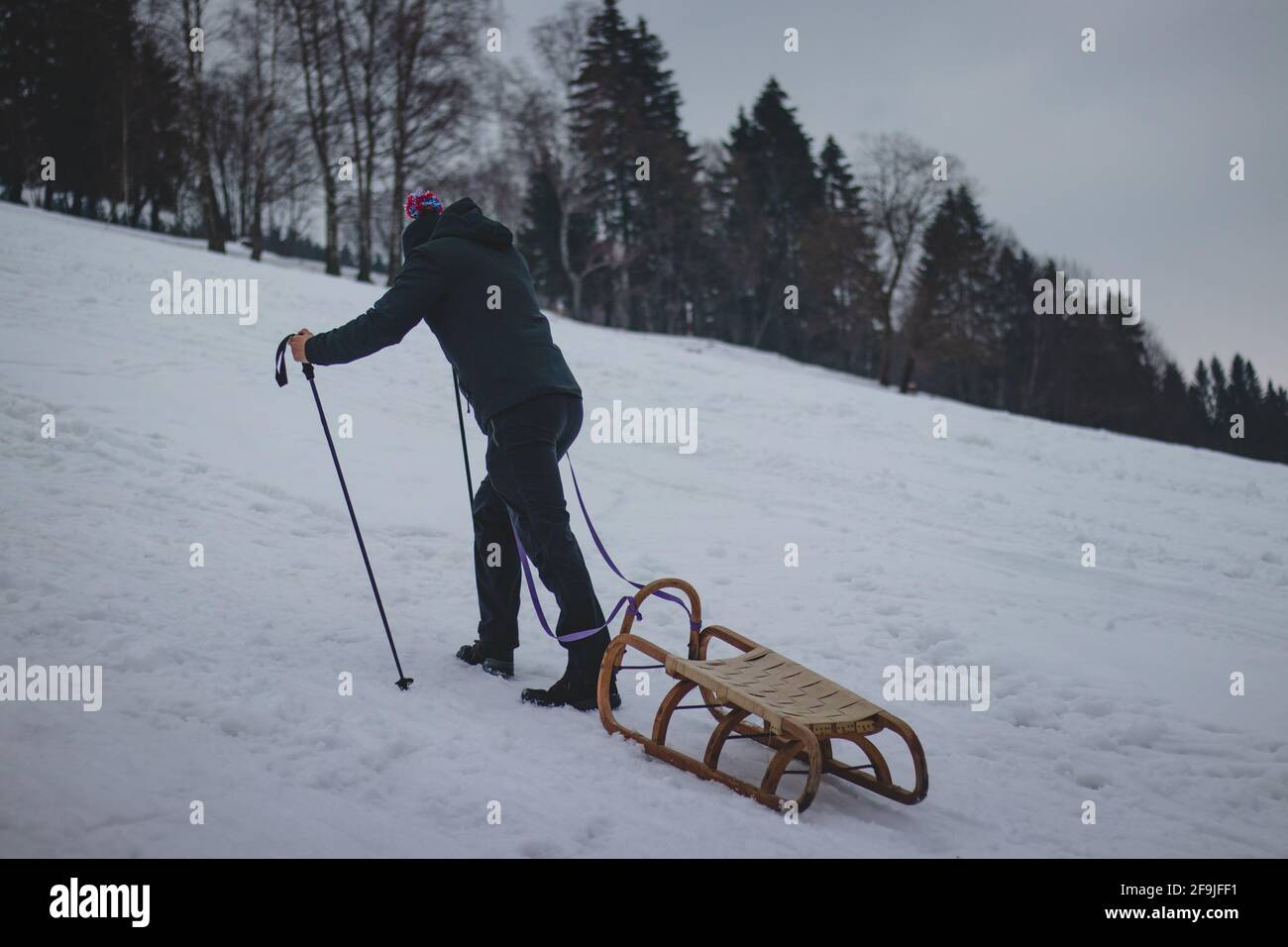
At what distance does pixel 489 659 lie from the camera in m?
4.27

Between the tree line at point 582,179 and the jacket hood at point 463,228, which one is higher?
the tree line at point 582,179

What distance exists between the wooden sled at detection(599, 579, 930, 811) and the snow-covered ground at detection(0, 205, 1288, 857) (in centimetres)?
11

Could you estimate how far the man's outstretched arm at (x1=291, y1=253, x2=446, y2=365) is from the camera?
3.82m

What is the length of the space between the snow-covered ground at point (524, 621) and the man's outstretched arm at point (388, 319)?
156cm

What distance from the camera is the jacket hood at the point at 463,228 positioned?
399cm

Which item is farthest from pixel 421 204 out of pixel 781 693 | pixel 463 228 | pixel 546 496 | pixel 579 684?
pixel 781 693

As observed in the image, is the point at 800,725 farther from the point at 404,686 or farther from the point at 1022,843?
the point at 404,686

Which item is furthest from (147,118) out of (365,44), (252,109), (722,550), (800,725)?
(800,725)

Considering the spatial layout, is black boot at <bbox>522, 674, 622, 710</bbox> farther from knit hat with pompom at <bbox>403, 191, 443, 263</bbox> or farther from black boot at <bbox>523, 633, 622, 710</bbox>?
knit hat with pompom at <bbox>403, 191, 443, 263</bbox>

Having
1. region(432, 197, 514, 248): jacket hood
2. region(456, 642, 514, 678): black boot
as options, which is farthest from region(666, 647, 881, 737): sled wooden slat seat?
region(432, 197, 514, 248): jacket hood

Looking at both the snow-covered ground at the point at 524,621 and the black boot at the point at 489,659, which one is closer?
the snow-covered ground at the point at 524,621

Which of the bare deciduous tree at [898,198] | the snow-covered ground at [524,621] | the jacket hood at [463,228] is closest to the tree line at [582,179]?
the bare deciduous tree at [898,198]

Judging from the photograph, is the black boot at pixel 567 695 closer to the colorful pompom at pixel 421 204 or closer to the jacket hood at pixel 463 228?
the jacket hood at pixel 463 228
